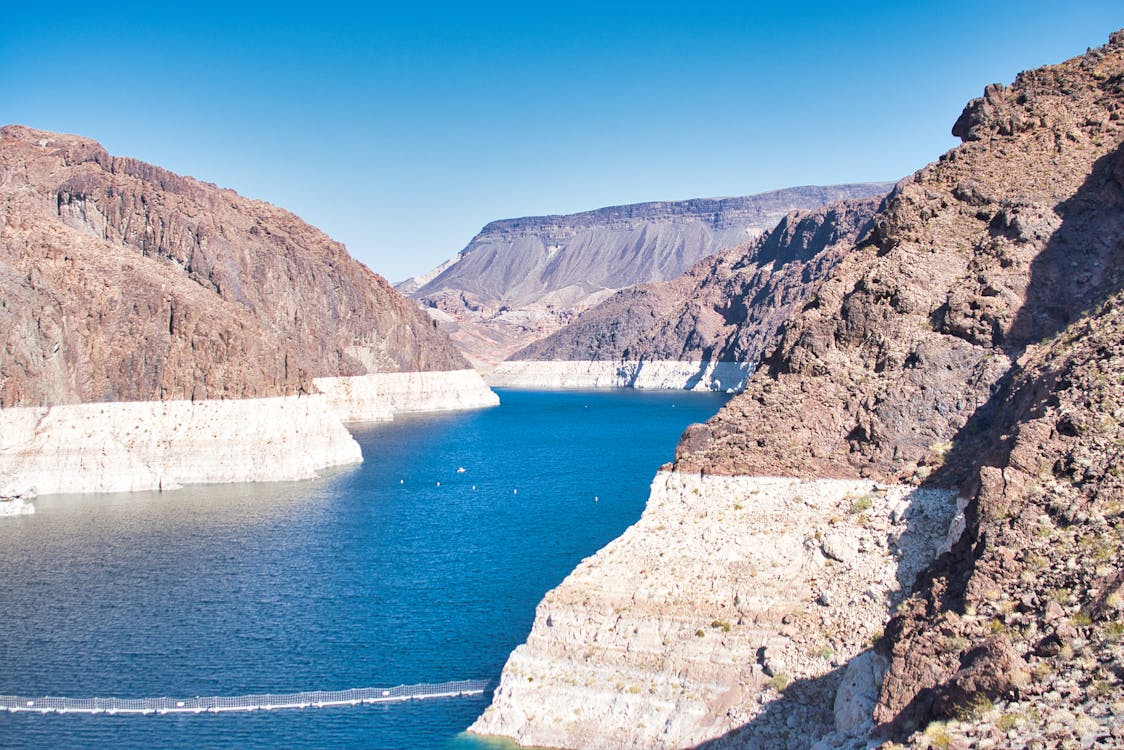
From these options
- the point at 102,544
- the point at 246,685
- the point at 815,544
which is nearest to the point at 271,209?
the point at 102,544

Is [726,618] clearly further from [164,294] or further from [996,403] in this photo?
[164,294]

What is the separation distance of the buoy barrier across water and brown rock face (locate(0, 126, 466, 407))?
47.9 m

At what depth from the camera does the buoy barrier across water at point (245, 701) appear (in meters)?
33.4

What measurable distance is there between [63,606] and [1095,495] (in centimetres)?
3953

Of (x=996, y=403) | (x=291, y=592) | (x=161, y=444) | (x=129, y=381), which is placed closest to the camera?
(x=996, y=403)

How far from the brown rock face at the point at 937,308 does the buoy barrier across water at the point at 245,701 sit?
35.2 ft

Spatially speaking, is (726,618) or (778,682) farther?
(726,618)

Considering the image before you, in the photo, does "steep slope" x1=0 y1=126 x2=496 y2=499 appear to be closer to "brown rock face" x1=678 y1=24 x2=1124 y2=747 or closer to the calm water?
the calm water

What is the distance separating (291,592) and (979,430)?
1199 inches

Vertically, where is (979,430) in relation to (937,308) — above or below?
below

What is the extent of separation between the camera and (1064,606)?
17438 mm

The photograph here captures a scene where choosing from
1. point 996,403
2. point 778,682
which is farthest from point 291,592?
point 996,403

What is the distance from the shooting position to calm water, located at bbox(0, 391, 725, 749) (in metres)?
32.5

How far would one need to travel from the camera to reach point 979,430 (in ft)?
94.4
